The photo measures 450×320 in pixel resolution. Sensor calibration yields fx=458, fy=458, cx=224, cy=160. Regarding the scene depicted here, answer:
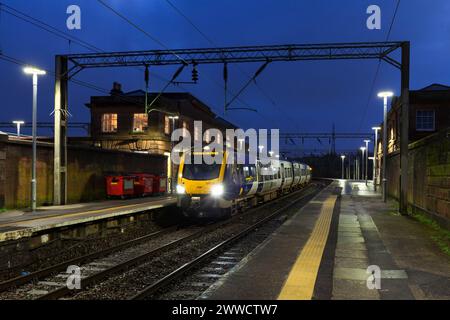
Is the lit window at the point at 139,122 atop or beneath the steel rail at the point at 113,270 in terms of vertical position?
atop

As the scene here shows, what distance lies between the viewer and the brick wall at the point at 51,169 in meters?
19.0

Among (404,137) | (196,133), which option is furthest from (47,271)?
(196,133)

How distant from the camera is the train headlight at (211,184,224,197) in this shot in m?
17.0

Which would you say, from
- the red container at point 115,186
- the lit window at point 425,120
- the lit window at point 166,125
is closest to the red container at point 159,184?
the red container at point 115,186

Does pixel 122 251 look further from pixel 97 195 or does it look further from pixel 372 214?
pixel 97 195

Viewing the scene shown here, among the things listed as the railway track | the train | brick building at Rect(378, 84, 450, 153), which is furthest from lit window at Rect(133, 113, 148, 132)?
the railway track

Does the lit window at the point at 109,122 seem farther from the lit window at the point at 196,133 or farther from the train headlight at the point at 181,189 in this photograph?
the train headlight at the point at 181,189

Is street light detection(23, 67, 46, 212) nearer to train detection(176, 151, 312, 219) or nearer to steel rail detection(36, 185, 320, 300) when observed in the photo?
train detection(176, 151, 312, 219)

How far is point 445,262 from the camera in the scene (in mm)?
9469

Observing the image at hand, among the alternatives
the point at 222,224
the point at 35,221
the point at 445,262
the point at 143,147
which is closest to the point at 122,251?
the point at 35,221

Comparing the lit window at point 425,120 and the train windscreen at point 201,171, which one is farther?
the lit window at point 425,120

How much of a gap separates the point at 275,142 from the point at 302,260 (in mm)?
53079

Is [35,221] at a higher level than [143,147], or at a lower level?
lower

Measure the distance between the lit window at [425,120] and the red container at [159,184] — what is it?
22285 millimetres
